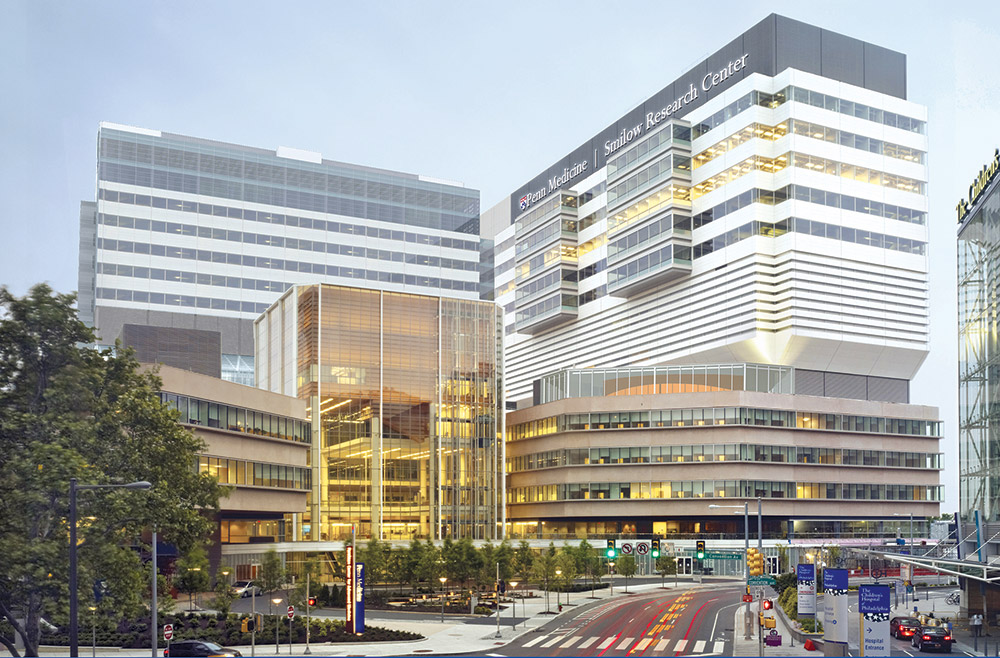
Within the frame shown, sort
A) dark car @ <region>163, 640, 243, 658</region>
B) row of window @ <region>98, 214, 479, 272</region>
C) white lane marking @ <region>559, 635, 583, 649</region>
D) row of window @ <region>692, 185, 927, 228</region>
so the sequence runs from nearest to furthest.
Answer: dark car @ <region>163, 640, 243, 658</region>
white lane marking @ <region>559, 635, 583, 649</region>
row of window @ <region>692, 185, 927, 228</region>
row of window @ <region>98, 214, 479, 272</region>

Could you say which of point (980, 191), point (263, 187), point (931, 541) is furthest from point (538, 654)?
point (263, 187)

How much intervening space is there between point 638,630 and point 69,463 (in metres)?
37.7

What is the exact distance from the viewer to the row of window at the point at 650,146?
13775 cm

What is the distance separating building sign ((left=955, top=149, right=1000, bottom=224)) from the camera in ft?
205

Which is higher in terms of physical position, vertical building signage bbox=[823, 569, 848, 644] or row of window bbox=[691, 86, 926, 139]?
A: row of window bbox=[691, 86, 926, 139]

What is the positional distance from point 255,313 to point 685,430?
67.5 metres

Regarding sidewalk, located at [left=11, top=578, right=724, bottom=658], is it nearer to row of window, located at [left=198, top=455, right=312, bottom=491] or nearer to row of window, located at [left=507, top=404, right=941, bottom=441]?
row of window, located at [left=198, top=455, right=312, bottom=491]

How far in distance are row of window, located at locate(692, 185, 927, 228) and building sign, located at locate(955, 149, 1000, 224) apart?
56.5 meters

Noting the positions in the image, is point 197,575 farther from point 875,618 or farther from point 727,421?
point 727,421

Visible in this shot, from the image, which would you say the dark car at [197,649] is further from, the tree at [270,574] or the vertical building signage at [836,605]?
the vertical building signage at [836,605]

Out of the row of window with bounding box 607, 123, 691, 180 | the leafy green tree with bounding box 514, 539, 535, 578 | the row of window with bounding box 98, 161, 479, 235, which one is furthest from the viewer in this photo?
the row of window with bounding box 98, 161, 479, 235

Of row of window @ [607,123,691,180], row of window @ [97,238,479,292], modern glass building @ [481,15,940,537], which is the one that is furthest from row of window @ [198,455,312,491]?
row of window @ [607,123,691,180]

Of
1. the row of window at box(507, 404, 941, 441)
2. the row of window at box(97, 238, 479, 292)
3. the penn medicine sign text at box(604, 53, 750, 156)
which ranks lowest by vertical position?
the row of window at box(507, 404, 941, 441)

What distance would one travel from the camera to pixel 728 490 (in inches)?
4929
